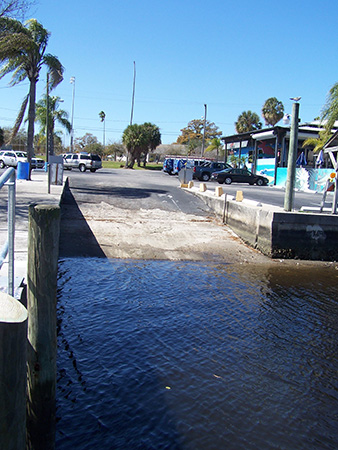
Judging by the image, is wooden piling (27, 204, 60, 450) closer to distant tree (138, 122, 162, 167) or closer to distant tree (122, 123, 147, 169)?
distant tree (122, 123, 147, 169)

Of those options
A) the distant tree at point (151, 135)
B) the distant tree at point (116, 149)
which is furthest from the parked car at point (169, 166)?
the distant tree at point (116, 149)

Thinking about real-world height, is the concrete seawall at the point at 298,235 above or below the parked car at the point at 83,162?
below

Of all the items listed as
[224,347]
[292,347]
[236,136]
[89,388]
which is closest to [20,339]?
[89,388]

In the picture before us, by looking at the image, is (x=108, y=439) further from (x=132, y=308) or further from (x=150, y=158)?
(x=150, y=158)

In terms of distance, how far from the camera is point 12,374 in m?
2.65

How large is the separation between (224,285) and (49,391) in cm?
608

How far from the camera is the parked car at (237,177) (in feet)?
118

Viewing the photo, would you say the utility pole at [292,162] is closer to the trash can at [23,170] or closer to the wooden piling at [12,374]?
the wooden piling at [12,374]

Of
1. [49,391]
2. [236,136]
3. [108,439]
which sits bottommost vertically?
[108,439]

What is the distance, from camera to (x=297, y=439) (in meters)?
4.26

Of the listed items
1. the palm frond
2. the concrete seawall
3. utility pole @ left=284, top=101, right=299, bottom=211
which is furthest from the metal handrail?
the palm frond

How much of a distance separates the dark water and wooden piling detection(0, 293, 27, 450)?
1459mm

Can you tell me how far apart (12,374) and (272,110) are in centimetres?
7011

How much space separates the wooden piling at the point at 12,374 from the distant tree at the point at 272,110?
69.9m
